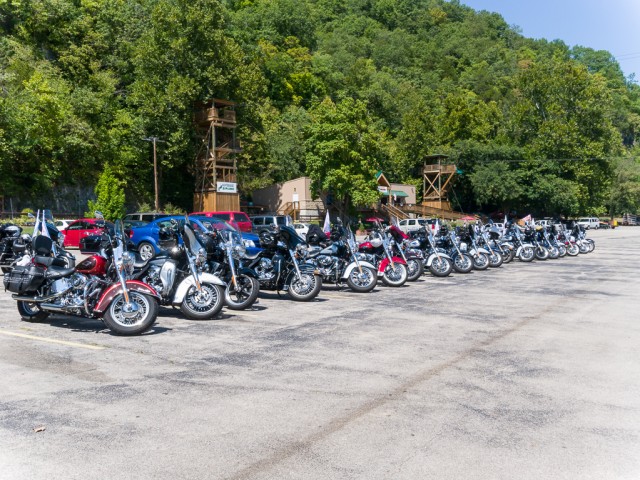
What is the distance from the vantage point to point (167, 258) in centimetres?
1001

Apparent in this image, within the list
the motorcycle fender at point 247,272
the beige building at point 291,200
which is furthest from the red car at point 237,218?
the beige building at point 291,200

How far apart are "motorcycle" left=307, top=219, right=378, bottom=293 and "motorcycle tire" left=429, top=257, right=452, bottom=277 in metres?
4.09

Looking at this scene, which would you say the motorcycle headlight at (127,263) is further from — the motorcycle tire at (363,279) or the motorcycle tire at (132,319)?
the motorcycle tire at (363,279)

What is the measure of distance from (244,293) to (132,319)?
2869mm

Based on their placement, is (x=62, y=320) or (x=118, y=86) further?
(x=118, y=86)

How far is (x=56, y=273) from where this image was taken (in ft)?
30.5

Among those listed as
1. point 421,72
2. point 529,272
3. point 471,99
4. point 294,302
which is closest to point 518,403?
point 294,302

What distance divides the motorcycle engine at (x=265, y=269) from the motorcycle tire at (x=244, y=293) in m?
1.17

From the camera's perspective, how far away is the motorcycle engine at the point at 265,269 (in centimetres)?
1267

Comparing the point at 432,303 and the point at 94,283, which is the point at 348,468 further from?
the point at 432,303

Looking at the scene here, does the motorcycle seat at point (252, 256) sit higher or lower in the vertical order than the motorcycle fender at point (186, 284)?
higher

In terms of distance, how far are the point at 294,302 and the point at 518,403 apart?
285 inches

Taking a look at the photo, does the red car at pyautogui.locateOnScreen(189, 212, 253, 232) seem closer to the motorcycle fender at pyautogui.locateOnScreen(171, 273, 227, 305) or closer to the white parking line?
the motorcycle fender at pyautogui.locateOnScreen(171, 273, 227, 305)

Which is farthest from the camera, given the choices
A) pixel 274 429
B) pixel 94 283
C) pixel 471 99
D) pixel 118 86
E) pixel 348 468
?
pixel 471 99
